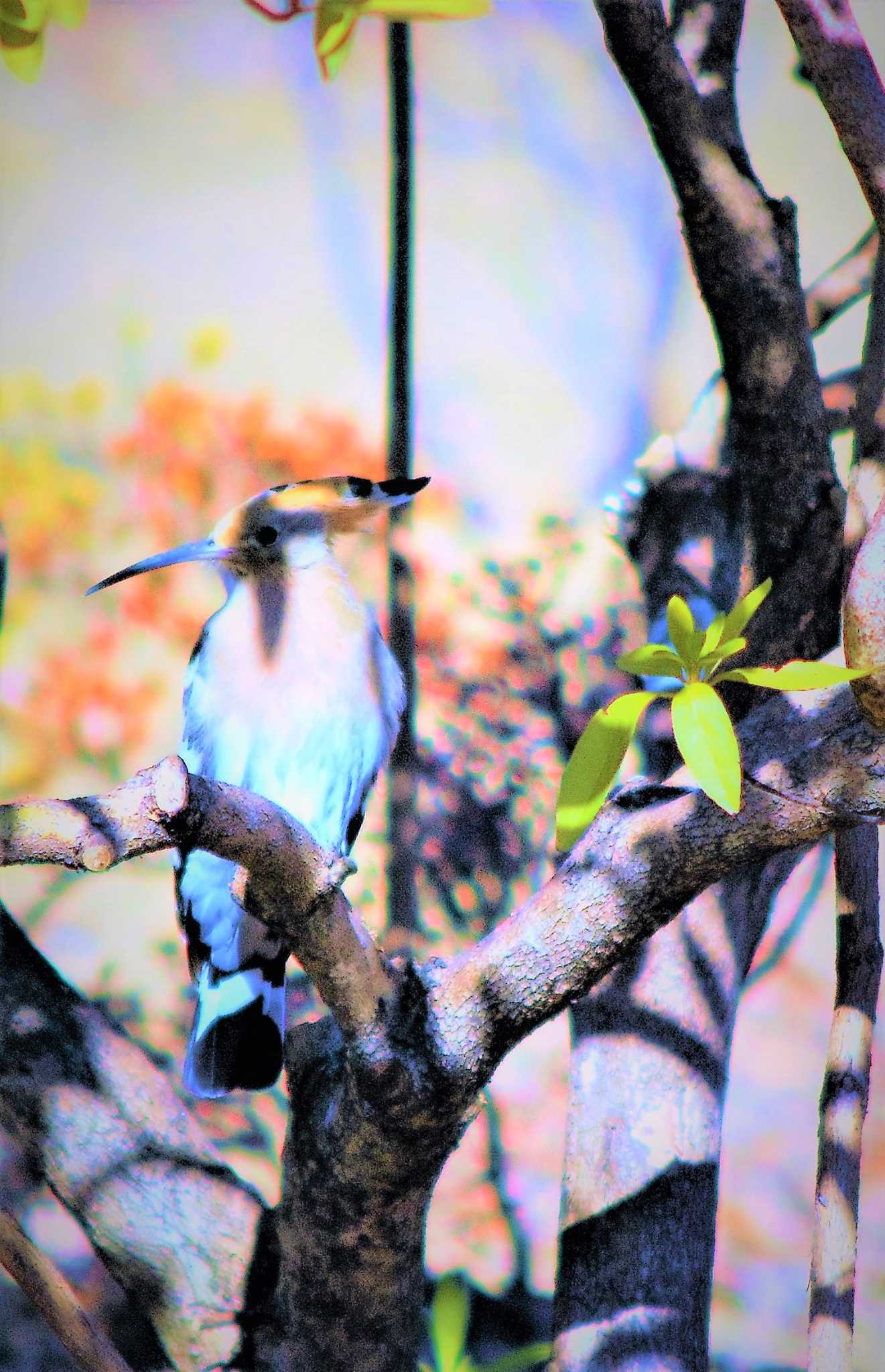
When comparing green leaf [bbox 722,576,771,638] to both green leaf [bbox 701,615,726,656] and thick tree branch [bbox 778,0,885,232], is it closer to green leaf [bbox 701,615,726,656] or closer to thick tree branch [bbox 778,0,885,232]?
green leaf [bbox 701,615,726,656]

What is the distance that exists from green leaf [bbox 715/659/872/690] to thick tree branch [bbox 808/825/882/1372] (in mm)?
448

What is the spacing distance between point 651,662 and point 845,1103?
0.57m

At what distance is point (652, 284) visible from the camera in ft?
3.75

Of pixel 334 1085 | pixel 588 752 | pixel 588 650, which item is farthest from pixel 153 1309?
pixel 588 650

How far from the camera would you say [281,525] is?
2.76 feet

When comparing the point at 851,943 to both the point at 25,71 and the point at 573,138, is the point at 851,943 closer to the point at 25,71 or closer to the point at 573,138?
the point at 573,138

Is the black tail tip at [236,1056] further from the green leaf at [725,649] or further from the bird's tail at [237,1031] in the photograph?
the green leaf at [725,649]

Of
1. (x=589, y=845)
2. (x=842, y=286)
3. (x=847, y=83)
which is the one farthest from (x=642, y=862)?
(x=842, y=286)

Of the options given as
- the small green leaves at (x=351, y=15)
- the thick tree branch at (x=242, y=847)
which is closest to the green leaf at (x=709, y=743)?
the thick tree branch at (x=242, y=847)

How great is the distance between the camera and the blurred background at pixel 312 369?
112 centimetres

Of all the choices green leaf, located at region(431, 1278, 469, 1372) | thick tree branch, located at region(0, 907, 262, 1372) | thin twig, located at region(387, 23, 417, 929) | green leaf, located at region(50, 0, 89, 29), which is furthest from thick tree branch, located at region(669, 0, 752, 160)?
green leaf, located at region(431, 1278, 469, 1372)

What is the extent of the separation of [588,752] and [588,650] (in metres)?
0.72

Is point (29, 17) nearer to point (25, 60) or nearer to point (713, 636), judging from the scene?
point (25, 60)

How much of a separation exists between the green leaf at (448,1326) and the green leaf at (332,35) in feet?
3.60
